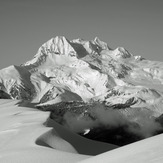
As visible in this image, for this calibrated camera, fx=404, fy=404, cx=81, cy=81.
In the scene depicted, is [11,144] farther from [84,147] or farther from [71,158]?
[84,147]

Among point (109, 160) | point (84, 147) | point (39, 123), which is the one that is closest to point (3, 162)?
point (109, 160)

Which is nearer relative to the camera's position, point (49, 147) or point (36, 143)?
point (49, 147)

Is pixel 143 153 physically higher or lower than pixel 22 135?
higher

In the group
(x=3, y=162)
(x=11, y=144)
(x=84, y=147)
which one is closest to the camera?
(x=3, y=162)

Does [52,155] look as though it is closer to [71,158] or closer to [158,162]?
[71,158]

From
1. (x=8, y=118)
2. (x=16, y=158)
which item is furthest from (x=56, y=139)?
(x=8, y=118)

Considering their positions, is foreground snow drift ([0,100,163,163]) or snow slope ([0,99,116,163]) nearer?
foreground snow drift ([0,100,163,163])

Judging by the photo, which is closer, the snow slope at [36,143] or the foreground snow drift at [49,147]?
the foreground snow drift at [49,147]

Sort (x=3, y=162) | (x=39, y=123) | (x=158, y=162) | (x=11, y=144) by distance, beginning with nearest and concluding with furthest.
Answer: (x=158, y=162) < (x=3, y=162) < (x=11, y=144) < (x=39, y=123)

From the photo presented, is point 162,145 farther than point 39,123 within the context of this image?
No

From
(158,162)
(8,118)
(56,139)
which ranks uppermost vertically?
(158,162)
